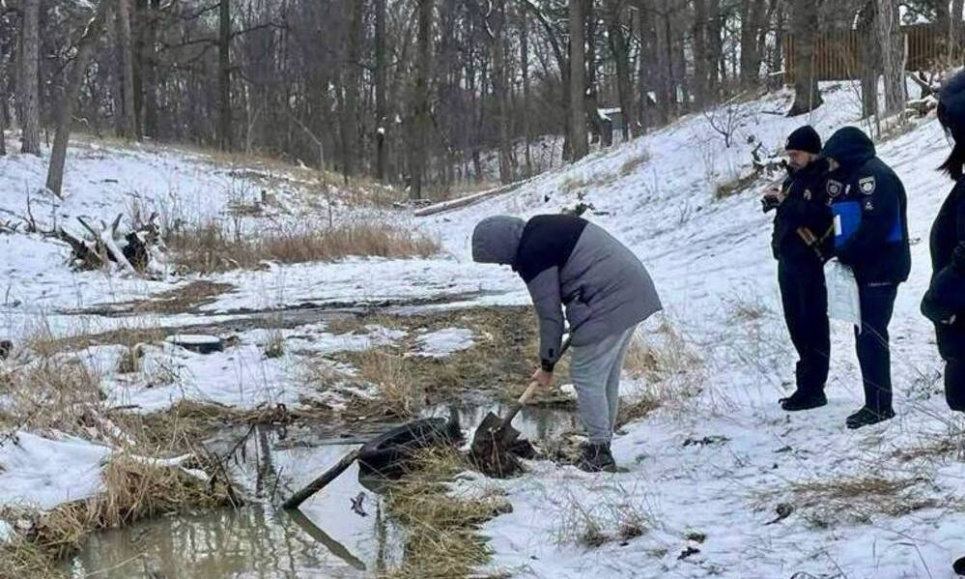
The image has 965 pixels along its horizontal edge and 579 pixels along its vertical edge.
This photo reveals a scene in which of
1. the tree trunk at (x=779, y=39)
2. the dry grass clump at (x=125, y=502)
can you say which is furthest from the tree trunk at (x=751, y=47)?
the dry grass clump at (x=125, y=502)

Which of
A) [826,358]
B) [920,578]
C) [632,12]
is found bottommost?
[920,578]

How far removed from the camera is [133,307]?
11.3 meters

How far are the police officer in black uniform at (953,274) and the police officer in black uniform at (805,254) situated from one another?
2.28m

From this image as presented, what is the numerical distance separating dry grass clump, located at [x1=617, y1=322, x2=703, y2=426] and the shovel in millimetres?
1118

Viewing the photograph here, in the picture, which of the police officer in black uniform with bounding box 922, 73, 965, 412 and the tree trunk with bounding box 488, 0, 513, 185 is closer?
the police officer in black uniform with bounding box 922, 73, 965, 412

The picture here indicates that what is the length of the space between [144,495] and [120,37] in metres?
25.7

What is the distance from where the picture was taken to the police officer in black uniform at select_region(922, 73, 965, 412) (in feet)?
10.0

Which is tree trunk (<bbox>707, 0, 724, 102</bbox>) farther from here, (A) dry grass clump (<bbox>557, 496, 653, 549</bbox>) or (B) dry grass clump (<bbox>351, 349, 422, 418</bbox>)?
(A) dry grass clump (<bbox>557, 496, 653, 549</bbox>)

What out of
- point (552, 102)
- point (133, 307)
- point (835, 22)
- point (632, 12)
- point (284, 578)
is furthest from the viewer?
point (552, 102)

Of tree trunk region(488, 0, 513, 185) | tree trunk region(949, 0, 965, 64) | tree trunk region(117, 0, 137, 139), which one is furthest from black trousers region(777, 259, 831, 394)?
tree trunk region(488, 0, 513, 185)

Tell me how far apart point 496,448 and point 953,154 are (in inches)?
125

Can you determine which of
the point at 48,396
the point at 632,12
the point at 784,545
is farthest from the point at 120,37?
the point at 784,545

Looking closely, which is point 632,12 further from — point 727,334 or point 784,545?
point 784,545

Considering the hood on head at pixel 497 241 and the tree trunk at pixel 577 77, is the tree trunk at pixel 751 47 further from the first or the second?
the hood on head at pixel 497 241
